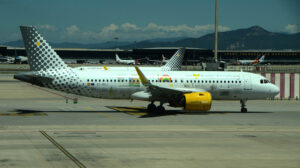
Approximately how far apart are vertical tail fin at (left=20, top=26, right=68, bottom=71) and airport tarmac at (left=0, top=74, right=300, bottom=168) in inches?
143

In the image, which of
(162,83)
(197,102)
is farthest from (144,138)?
(162,83)

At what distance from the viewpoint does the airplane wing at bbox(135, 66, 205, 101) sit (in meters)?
29.6

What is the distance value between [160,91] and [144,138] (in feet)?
34.3

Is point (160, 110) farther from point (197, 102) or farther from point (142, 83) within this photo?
point (197, 102)

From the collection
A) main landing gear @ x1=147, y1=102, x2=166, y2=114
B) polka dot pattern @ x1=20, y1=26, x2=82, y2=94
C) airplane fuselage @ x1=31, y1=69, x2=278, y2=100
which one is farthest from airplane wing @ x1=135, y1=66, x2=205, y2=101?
polka dot pattern @ x1=20, y1=26, x2=82, y2=94

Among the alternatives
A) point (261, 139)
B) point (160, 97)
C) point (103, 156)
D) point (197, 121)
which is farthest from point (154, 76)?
point (103, 156)

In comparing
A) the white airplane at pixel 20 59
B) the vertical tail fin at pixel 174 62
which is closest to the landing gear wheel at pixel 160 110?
the vertical tail fin at pixel 174 62

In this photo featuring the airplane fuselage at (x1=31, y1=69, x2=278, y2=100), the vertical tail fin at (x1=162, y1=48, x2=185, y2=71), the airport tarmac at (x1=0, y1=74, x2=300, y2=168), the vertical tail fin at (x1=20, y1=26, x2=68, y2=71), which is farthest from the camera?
the vertical tail fin at (x1=162, y1=48, x2=185, y2=71)

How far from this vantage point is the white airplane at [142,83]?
30219 mm

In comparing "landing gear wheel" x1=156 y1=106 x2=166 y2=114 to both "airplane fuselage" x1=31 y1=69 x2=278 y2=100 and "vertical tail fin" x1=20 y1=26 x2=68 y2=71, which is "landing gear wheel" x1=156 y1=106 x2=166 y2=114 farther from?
"vertical tail fin" x1=20 y1=26 x2=68 y2=71

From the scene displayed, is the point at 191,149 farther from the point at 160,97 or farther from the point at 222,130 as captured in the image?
the point at 160,97

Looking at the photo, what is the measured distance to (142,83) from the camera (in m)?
30.2

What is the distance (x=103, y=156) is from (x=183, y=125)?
1013 centimetres

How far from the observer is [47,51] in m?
30.9
